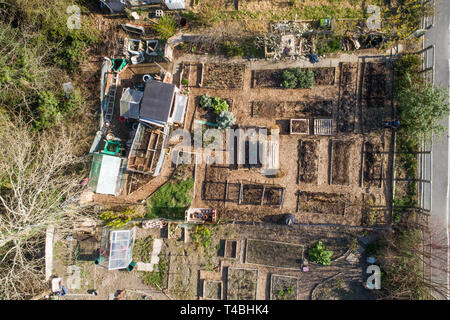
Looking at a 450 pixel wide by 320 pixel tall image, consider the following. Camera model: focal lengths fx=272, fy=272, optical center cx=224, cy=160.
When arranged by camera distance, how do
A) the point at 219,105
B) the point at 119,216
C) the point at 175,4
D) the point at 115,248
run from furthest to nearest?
the point at 119,216 < the point at 219,105 < the point at 175,4 < the point at 115,248

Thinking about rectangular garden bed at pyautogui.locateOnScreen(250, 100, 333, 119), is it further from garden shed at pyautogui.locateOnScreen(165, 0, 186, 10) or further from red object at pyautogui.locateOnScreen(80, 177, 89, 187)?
red object at pyautogui.locateOnScreen(80, 177, 89, 187)

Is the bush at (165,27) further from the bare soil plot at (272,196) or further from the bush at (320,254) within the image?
the bush at (320,254)

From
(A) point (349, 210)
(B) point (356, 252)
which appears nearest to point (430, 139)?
(A) point (349, 210)

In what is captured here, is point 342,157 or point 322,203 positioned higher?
point 342,157

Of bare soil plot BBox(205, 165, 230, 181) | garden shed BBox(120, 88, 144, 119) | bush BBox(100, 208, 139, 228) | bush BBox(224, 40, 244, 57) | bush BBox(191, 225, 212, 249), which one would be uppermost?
bush BBox(224, 40, 244, 57)

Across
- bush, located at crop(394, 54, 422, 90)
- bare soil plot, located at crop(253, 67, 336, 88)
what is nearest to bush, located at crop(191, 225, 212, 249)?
bare soil plot, located at crop(253, 67, 336, 88)

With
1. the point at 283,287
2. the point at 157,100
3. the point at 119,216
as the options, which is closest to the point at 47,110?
the point at 157,100

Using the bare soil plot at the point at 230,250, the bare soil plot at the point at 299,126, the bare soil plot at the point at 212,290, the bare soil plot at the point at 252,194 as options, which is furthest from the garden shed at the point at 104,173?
the bare soil plot at the point at 299,126

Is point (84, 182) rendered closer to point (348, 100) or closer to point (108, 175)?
point (108, 175)
